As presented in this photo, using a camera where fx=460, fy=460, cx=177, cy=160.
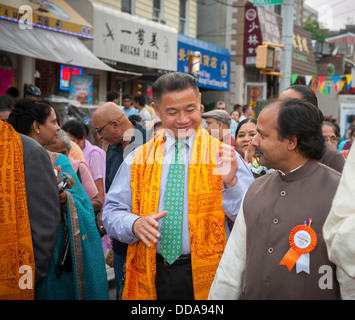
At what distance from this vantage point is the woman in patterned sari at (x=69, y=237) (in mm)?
3369

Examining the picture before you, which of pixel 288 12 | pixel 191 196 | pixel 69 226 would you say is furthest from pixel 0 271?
pixel 288 12

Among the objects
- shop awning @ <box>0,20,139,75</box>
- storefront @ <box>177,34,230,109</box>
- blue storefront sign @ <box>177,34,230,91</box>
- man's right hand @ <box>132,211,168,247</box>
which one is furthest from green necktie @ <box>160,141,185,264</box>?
blue storefront sign @ <box>177,34,230,91</box>

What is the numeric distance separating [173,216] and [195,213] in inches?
5.4

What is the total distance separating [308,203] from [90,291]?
6.77ft

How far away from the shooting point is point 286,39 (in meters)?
10.0

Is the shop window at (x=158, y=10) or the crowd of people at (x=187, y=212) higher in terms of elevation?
the shop window at (x=158, y=10)

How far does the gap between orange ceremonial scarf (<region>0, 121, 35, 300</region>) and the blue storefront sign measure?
13.8 meters

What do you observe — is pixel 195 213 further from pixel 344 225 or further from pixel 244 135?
pixel 244 135

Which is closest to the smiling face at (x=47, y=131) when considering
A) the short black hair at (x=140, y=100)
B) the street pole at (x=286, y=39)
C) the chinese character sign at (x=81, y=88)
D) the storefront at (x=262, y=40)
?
the street pole at (x=286, y=39)

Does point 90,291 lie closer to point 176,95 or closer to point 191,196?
point 191,196

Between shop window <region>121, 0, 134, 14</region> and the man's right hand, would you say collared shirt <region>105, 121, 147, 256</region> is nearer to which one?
the man's right hand

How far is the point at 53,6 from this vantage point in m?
10.9

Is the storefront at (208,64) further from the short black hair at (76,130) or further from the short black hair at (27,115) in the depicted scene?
the short black hair at (27,115)

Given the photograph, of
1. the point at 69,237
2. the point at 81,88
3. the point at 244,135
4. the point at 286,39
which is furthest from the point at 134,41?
the point at 69,237
